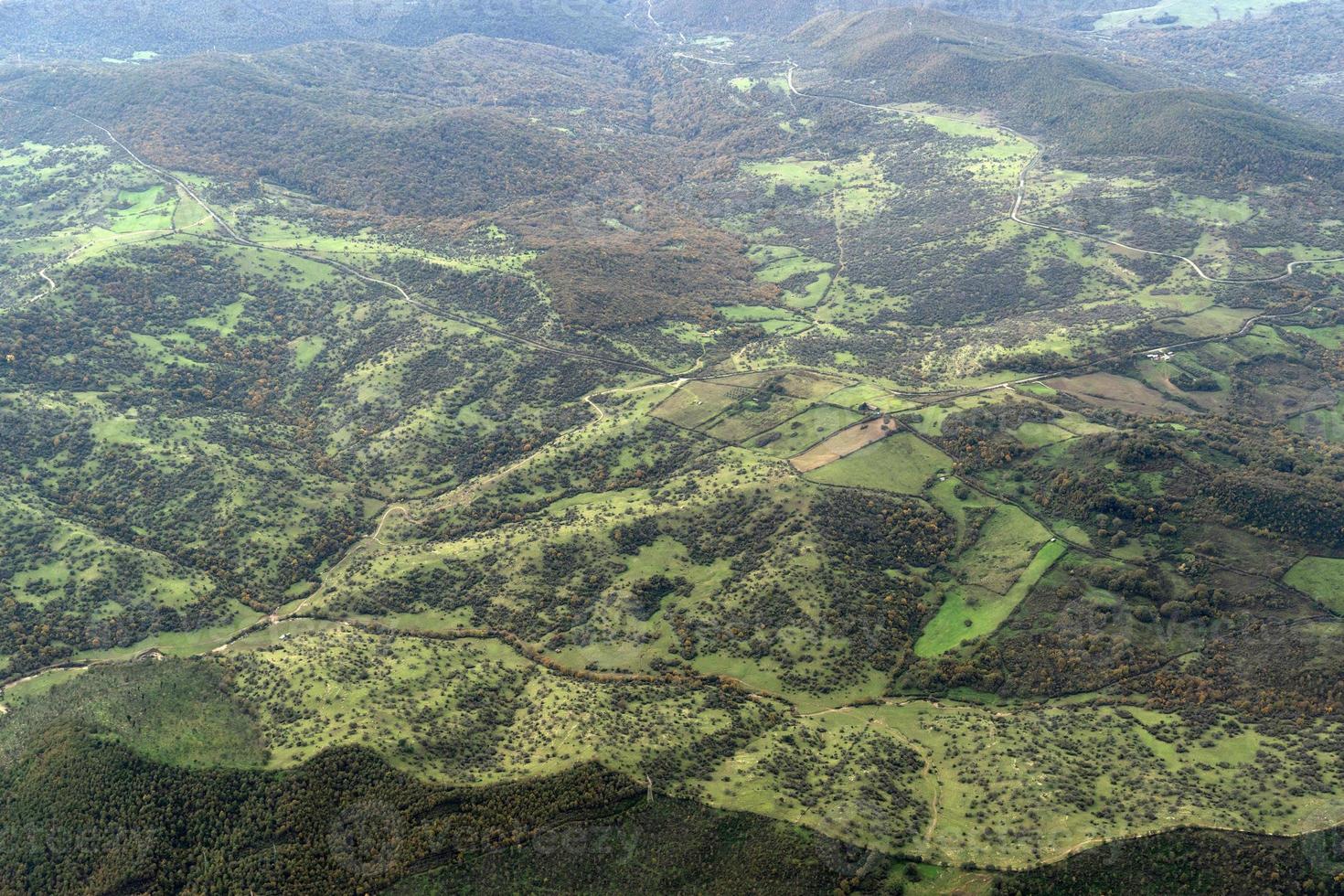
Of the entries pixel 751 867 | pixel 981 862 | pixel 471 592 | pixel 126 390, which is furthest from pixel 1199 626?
pixel 126 390

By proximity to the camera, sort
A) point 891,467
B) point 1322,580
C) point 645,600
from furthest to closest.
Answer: point 891,467 < point 645,600 < point 1322,580

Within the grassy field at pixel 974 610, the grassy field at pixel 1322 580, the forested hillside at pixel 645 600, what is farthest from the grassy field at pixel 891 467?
the grassy field at pixel 1322 580

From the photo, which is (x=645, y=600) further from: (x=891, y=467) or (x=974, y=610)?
(x=891, y=467)

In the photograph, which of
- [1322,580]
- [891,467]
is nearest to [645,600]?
[891,467]

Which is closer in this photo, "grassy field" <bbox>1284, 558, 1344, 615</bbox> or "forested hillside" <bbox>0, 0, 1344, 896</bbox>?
"forested hillside" <bbox>0, 0, 1344, 896</bbox>

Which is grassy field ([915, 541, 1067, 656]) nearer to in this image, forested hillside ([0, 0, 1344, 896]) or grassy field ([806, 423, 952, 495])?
forested hillside ([0, 0, 1344, 896])

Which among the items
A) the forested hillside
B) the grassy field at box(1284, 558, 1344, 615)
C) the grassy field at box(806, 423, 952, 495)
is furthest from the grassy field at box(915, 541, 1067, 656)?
the grassy field at box(1284, 558, 1344, 615)

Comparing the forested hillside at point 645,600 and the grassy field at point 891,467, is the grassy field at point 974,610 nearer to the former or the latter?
the forested hillside at point 645,600

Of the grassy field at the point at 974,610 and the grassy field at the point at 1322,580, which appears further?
the grassy field at the point at 974,610

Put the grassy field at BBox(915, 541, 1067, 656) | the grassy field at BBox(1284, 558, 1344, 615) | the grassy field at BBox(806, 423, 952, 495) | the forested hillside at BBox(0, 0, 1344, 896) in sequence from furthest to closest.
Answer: the grassy field at BBox(806, 423, 952, 495) → the grassy field at BBox(915, 541, 1067, 656) → the grassy field at BBox(1284, 558, 1344, 615) → the forested hillside at BBox(0, 0, 1344, 896)

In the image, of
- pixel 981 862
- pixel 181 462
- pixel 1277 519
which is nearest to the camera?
pixel 981 862

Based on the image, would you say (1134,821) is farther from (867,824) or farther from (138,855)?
(138,855)
